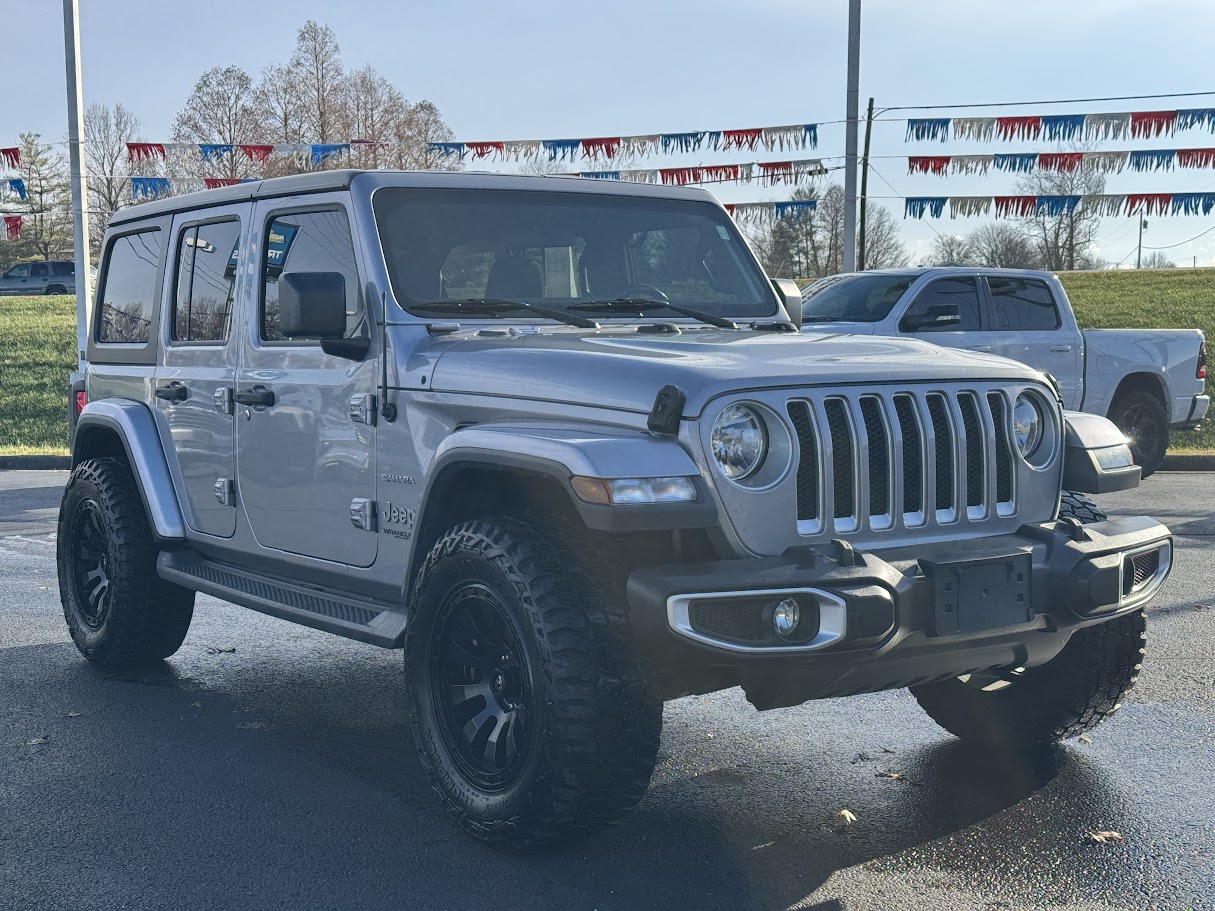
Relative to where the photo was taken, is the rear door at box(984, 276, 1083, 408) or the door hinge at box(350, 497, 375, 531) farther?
the rear door at box(984, 276, 1083, 408)

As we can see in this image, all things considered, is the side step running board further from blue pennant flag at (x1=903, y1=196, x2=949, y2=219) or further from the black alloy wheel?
blue pennant flag at (x1=903, y1=196, x2=949, y2=219)

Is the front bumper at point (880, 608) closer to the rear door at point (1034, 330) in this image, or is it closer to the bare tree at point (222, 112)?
the rear door at point (1034, 330)

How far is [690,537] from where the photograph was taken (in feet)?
12.4

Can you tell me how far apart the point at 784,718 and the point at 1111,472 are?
5.79 feet

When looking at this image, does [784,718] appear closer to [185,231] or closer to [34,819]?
[34,819]

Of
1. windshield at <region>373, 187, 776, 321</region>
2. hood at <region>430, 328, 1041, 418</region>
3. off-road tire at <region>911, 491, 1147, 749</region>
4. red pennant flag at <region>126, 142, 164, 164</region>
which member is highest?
red pennant flag at <region>126, 142, 164, 164</region>

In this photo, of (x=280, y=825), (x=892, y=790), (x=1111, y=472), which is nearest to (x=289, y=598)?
(x=280, y=825)

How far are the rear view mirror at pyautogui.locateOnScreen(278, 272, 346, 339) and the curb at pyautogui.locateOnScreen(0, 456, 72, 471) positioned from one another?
42.0ft

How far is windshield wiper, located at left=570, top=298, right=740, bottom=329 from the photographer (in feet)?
16.4

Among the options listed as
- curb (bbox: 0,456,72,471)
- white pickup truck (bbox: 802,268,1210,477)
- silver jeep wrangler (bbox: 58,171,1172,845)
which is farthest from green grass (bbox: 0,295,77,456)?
silver jeep wrangler (bbox: 58,171,1172,845)

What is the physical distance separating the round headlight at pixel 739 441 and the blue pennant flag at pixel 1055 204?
961 inches

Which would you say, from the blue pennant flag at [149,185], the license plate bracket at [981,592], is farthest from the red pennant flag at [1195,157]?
the license plate bracket at [981,592]

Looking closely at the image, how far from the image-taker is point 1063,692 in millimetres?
4660

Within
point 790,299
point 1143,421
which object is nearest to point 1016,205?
point 1143,421
